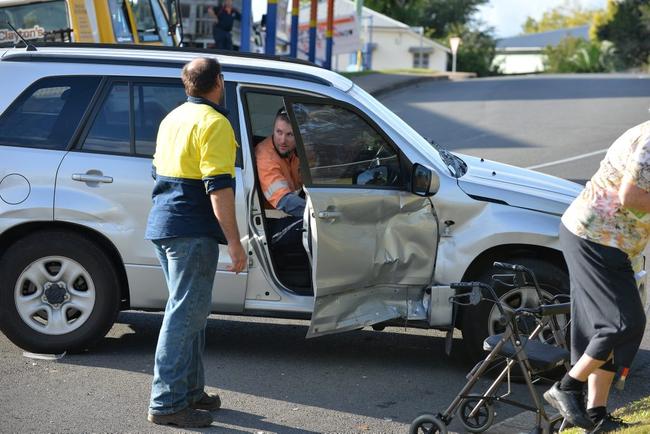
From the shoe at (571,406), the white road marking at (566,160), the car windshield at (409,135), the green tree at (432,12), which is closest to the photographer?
the shoe at (571,406)

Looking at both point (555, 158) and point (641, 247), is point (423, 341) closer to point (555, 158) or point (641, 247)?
point (641, 247)

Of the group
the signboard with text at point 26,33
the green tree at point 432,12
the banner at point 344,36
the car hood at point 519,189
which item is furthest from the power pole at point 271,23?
the green tree at point 432,12

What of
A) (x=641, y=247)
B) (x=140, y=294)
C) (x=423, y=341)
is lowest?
(x=423, y=341)

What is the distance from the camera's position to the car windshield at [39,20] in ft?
50.0

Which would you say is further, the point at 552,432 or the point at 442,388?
the point at 442,388

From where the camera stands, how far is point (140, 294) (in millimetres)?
6555

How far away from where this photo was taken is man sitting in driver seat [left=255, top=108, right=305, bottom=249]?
6.61 m

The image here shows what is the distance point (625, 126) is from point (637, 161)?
1611cm

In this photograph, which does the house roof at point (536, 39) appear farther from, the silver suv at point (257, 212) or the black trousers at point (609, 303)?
the black trousers at point (609, 303)

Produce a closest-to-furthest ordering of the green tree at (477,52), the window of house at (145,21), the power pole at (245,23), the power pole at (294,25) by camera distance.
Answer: the window of house at (145,21) < the power pole at (245,23) < the power pole at (294,25) < the green tree at (477,52)

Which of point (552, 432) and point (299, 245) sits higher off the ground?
point (299, 245)

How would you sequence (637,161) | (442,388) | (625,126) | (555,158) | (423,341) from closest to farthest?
(637,161)
(442,388)
(423,341)
(555,158)
(625,126)

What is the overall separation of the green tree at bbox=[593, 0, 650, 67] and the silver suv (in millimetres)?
50396

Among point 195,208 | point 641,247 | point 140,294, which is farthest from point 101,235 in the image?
point 641,247
